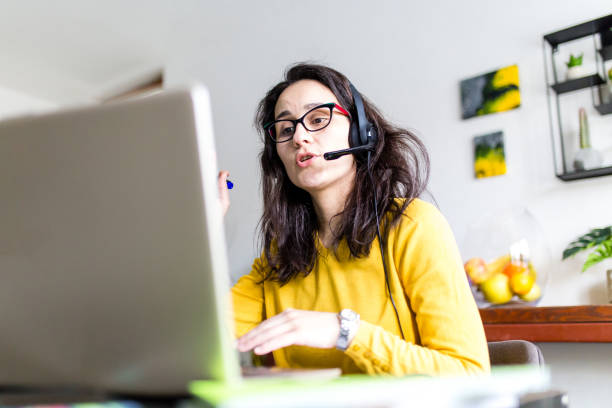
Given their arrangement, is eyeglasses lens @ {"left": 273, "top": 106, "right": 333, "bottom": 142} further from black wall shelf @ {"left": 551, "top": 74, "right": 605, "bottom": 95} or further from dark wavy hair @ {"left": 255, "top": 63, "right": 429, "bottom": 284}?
black wall shelf @ {"left": 551, "top": 74, "right": 605, "bottom": 95}

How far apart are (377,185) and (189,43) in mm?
2839

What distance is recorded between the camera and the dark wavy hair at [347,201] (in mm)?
1162

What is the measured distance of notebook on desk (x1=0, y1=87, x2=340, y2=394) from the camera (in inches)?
16.1

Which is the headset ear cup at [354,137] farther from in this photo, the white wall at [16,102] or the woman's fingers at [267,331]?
the white wall at [16,102]

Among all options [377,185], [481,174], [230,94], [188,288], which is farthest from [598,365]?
[230,94]

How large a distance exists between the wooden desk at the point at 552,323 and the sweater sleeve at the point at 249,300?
739 millimetres

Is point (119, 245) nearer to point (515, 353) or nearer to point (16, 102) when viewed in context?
point (515, 353)

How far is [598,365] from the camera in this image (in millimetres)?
1807

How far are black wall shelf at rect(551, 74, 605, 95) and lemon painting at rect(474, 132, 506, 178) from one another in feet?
0.88

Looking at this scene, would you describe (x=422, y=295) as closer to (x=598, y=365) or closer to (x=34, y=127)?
(x=34, y=127)

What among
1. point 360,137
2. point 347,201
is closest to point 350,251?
point 347,201

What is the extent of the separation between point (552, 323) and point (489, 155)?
797 millimetres

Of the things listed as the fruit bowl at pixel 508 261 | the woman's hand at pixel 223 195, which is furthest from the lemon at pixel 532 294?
the woman's hand at pixel 223 195

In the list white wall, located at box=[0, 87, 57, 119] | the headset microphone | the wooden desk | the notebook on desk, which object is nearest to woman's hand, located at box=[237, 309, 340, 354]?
the notebook on desk
